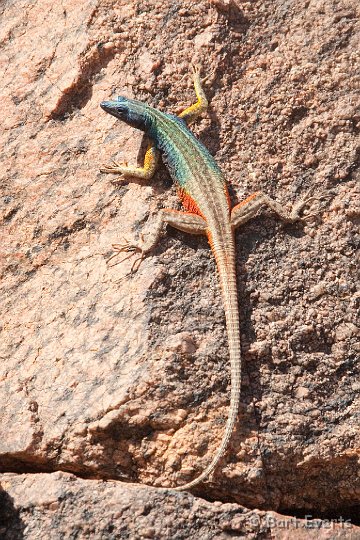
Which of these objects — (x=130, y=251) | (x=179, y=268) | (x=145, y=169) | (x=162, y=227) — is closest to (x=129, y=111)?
(x=145, y=169)

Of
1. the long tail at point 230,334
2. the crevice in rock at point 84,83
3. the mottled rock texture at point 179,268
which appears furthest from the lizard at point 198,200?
the crevice in rock at point 84,83

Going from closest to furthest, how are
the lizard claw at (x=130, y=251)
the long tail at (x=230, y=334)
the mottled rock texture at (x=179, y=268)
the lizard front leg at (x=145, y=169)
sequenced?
the long tail at (x=230, y=334) < the mottled rock texture at (x=179, y=268) < the lizard claw at (x=130, y=251) < the lizard front leg at (x=145, y=169)

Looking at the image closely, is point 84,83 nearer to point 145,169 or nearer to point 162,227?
point 145,169

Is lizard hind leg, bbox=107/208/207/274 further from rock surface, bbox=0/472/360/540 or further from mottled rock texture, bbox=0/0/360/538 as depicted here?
rock surface, bbox=0/472/360/540

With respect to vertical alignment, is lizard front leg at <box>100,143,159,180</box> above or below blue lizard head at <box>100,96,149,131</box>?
below

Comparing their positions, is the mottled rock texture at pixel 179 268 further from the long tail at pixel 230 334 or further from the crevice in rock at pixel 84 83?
the long tail at pixel 230 334

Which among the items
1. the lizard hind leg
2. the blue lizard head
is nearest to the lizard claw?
the lizard hind leg

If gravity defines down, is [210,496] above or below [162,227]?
below
